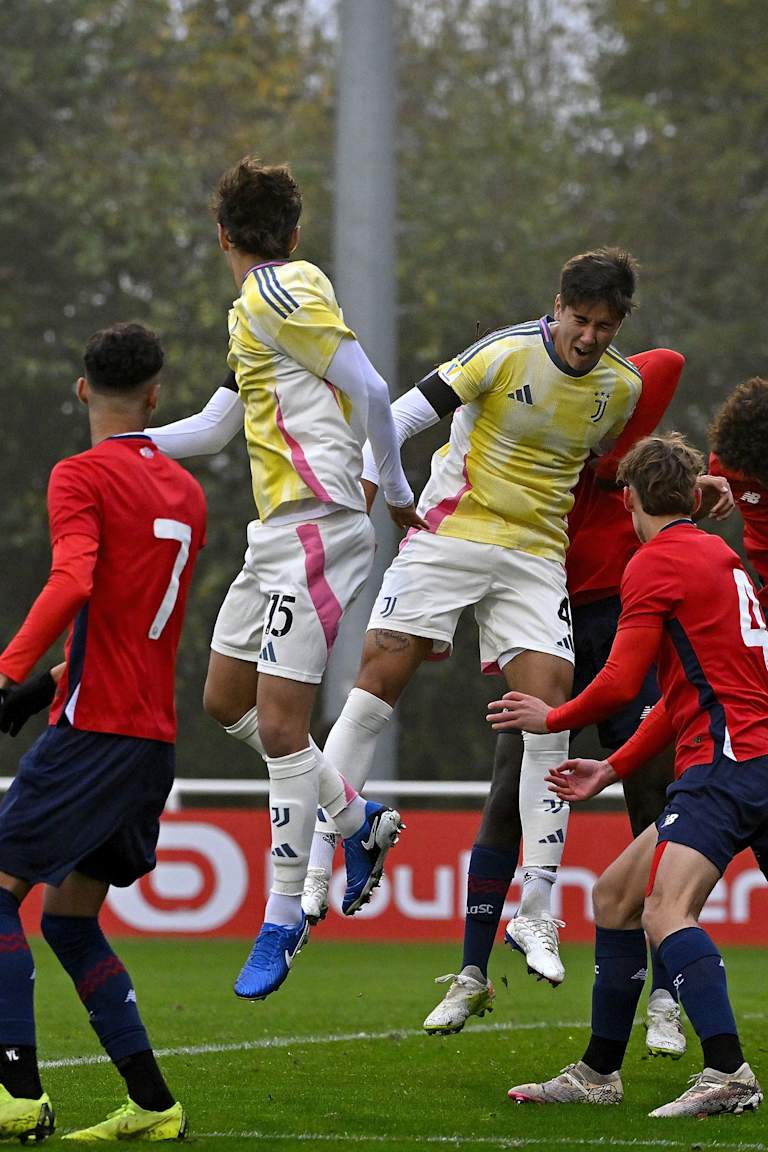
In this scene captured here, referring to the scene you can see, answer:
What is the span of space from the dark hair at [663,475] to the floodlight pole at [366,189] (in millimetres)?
8221

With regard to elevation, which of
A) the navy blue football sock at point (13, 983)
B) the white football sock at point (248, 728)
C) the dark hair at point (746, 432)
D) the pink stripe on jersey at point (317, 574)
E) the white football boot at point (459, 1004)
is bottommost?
the white football boot at point (459, 1004)

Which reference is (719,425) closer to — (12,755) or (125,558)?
(125,558)

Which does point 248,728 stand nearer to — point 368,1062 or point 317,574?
point 317,574

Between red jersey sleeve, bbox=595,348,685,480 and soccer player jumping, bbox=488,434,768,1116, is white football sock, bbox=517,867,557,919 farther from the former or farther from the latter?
red jersey sleeve, bbox=595,348,685,480

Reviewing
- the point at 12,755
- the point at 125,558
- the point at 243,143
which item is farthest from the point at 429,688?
the point at 125,558

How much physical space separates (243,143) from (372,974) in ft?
50.4

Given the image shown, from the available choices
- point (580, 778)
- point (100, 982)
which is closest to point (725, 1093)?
point (580, 778)

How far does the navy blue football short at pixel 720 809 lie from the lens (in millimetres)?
5535

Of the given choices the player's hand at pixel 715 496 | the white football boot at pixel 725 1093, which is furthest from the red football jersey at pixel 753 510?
the white football boot at pixel 725 1093

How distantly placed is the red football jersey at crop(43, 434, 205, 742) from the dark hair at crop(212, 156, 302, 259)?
118cm

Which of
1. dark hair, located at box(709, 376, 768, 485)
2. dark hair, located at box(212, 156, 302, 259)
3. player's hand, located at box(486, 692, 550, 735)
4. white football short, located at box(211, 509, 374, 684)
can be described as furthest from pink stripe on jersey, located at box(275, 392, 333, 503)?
dark hair, located at box(709, 376, 768, 485)

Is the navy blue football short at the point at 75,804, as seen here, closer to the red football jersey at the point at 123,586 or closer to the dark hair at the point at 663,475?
the red football jersey at the point at 123,586

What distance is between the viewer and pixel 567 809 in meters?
6.91

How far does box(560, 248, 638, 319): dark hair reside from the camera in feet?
21.5
